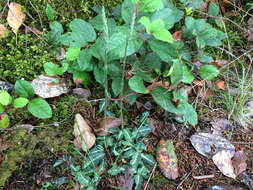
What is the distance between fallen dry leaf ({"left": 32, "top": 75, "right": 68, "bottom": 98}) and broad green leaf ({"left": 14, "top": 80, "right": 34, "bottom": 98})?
14 cm

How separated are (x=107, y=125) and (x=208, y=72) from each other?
1.10 metres

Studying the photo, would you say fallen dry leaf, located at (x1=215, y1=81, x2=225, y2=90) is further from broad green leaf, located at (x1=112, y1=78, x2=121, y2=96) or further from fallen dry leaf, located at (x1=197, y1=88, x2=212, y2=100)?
broad green leaf, located at (x1=112, y1=78, x2=121, y2=96)

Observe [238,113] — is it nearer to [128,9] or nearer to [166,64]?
[166,64]

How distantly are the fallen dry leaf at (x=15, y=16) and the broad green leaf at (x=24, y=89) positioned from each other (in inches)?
24.9

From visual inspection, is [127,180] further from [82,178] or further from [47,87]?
[47,87]

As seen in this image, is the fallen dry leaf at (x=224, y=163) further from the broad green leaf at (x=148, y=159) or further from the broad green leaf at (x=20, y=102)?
the broad green leaf at (x=20, y=102)

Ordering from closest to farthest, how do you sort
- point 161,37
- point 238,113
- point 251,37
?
point 161,37 < point 238,113 < point 251,37

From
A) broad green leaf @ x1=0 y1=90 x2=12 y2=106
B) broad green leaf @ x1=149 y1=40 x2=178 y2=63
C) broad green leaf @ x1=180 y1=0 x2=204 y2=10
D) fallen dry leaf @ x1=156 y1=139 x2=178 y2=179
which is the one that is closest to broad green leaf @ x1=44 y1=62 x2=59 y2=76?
broad green leaf @ x1=0 y1=90 x2=12 y2=106

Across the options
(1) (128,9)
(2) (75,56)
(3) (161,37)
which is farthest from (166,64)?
(2) (75,56)

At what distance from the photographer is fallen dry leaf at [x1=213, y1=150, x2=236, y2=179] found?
6.13ft

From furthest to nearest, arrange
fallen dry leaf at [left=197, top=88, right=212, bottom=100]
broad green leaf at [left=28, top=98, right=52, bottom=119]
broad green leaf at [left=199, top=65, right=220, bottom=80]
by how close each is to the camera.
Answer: fallen dry leaf at [left=197, top=88, right=212, bottom=100]
broad green leaf at [left=199, top=65, right=220, bottom=80]
broad green leaf at [left=28, top=98, right=52, bottom=119]

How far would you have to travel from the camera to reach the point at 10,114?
1821 millimetres

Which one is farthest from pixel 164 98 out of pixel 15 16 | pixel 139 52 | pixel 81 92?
pixel 15 16

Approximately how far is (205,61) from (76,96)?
134 centimetres
